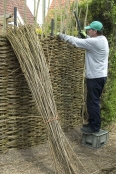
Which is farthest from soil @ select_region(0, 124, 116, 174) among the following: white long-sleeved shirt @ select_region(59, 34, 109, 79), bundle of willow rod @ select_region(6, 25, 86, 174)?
white long-sleeved shirt @ select_region(59, 34, 109, 79)

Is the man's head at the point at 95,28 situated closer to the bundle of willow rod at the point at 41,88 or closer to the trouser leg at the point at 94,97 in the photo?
the trouser leg at the point at 94,97

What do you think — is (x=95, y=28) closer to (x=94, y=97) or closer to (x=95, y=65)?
(x=95, y=65)

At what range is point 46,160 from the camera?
12.6 feet

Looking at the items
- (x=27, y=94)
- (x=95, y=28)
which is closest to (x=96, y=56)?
(x=95, y=28)

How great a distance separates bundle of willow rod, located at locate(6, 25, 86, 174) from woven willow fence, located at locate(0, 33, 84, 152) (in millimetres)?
236

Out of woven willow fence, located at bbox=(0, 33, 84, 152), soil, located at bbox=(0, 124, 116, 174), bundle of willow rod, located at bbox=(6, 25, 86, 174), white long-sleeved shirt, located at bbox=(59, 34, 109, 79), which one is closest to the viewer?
bundle of willow rod, located at bbox=(6, 25, 86, 174)

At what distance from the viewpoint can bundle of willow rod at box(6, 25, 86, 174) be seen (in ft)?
10.7

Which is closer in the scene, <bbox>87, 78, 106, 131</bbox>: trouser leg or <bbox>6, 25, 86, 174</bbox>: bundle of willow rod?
<bbox>6, 25, 86, 174</bbox>: bundle of willow rod

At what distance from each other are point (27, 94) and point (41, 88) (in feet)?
2.18

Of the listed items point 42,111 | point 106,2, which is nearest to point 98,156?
point 42,111

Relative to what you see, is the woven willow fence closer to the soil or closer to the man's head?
the soil

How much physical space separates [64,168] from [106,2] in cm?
345

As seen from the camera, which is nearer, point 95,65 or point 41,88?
point 41,88

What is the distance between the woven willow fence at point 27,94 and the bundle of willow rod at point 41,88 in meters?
0.24
